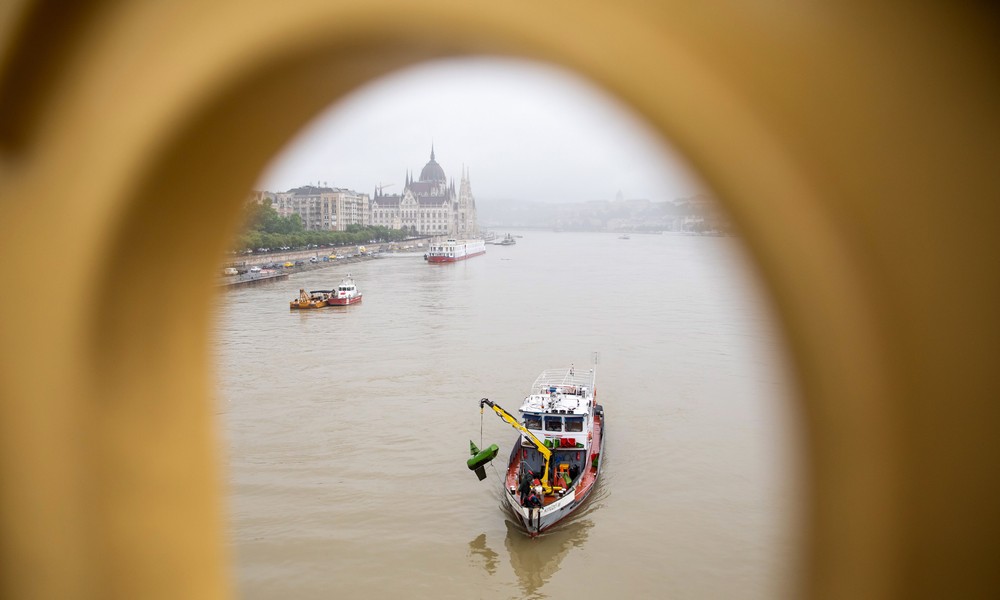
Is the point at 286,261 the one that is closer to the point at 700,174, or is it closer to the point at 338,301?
the point at 338,301

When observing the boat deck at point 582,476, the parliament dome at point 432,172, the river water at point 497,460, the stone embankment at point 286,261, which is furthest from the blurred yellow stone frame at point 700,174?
the parliament dome at point 432,172

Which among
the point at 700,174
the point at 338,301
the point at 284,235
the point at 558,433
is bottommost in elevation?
the point at 558,433

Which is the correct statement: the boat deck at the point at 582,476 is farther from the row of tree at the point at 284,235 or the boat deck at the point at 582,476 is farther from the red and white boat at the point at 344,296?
the row of tree at the point at 284,235

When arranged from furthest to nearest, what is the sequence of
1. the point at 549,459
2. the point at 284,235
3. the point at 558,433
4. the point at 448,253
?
1. the point at 448,253
2. the point at 284,235
3. the point at 558,433
4. the point at 549,459

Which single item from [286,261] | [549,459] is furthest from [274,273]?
[549,459]

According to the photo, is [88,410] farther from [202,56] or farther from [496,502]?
[496,502]
